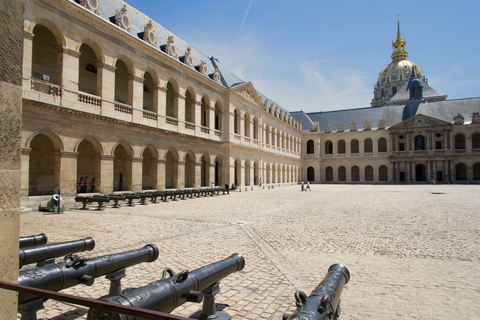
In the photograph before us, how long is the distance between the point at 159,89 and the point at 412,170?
166 ft

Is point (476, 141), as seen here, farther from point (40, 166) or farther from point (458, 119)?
point (40, 166)

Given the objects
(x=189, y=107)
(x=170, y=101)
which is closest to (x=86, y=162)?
(x=170, y=101)

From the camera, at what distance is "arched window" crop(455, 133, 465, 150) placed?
5625 cm

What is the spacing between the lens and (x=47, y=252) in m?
4.52

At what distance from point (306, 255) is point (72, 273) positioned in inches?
195

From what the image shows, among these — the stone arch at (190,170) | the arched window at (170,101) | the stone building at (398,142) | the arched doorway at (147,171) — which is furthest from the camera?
the stone building at (398,142)

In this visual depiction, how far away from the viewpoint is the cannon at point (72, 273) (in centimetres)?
311

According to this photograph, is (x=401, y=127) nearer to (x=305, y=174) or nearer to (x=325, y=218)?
(x=305, y=174)

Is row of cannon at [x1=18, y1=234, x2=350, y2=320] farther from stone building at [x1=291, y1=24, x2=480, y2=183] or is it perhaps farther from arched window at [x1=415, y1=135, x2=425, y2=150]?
arched window at [x1=415, y1=135, x2=425, y2=150]

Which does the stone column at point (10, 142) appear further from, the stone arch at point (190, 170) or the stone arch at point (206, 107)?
the stone arch at point (206, 107)

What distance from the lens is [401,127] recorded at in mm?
58188

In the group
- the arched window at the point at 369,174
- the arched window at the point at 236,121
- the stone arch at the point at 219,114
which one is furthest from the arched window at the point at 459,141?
the stone arch at the point at 219,114

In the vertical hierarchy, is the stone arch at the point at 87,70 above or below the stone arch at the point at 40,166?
above

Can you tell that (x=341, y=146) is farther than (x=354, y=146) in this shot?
Yes
